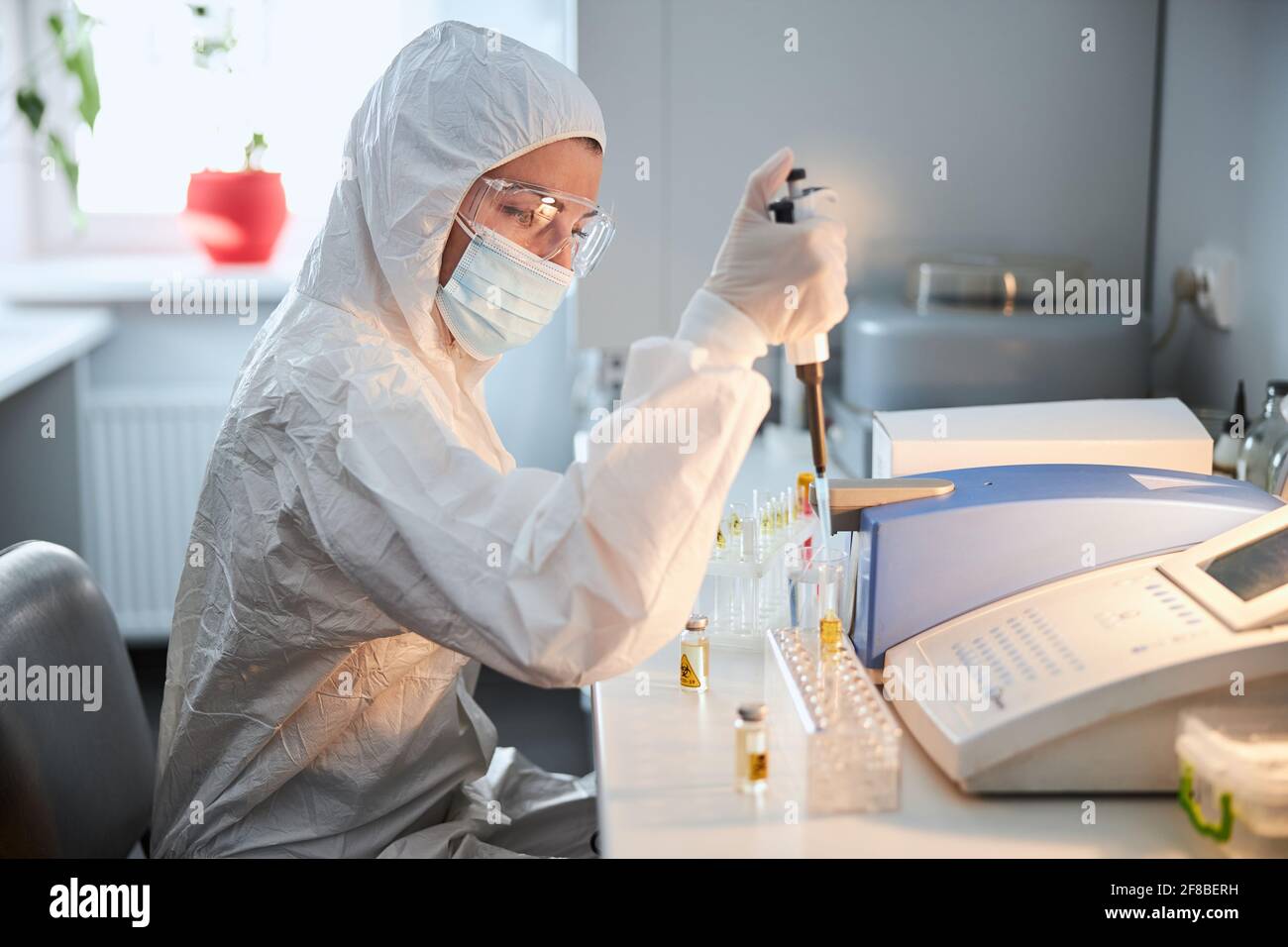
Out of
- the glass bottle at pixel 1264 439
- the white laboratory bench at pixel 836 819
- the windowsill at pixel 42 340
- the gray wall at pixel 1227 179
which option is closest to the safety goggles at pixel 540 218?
the white laboratory bench at pixel 836 819

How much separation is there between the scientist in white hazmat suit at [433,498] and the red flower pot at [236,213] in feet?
6.09

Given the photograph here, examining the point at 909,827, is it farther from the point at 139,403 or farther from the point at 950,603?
the point at 139,403

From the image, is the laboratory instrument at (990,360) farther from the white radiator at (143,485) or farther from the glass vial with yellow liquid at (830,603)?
the white radiator at (143,485)

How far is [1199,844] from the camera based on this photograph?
34.5 inches

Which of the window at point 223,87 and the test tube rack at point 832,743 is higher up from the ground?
the window at point 223,87

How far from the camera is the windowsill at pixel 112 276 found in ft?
9.59

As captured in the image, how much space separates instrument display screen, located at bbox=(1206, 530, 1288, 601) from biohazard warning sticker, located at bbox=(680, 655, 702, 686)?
46cm

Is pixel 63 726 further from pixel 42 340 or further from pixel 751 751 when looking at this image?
pixel 42 340

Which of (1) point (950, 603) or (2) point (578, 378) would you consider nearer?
(1) point (950, 603)

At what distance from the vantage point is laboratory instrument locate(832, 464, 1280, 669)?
3.63 feet

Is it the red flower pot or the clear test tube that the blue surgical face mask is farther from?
the red flower pot

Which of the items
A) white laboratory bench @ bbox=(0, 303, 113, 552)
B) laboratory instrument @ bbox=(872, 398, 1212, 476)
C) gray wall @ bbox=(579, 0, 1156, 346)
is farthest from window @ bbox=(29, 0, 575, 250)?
laboratory instrument @ bbox=(872, 398, 1212, 476)
